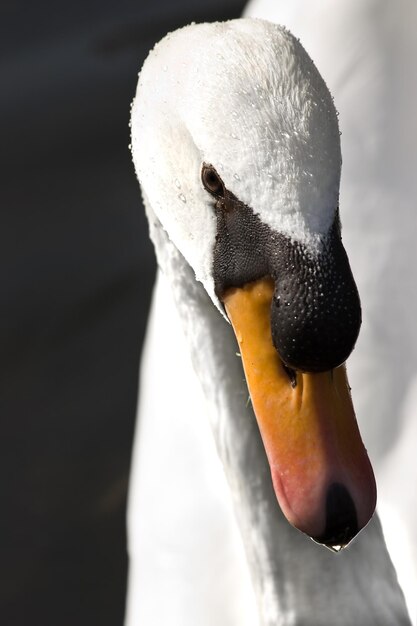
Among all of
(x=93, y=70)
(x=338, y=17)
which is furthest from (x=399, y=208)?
(x=93, y=70)

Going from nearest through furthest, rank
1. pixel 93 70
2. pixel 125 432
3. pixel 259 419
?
pixel 259 419 → pixel 125 432 → pixel 93 70

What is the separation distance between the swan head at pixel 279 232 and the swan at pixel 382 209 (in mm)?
873

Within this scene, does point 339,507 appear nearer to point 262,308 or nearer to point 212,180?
point 262,308

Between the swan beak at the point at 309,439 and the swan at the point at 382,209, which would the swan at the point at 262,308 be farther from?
the swan at the point at 382,209

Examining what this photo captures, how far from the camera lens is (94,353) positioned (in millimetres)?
4484

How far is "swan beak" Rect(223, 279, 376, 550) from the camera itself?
7.74 ft

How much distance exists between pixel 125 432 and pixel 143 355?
0.28 metres

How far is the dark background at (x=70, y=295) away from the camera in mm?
4000

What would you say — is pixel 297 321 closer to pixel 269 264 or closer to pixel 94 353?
pixel 269 264

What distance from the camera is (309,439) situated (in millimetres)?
2379

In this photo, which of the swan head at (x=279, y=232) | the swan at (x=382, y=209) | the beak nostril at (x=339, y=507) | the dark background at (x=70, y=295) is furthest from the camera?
the dark background at (x=70, y=295)

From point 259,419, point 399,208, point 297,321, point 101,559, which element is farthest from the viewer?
point 101,559

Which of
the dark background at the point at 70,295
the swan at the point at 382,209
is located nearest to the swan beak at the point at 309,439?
the swan at the point at 382,209

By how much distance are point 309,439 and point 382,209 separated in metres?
1.45
